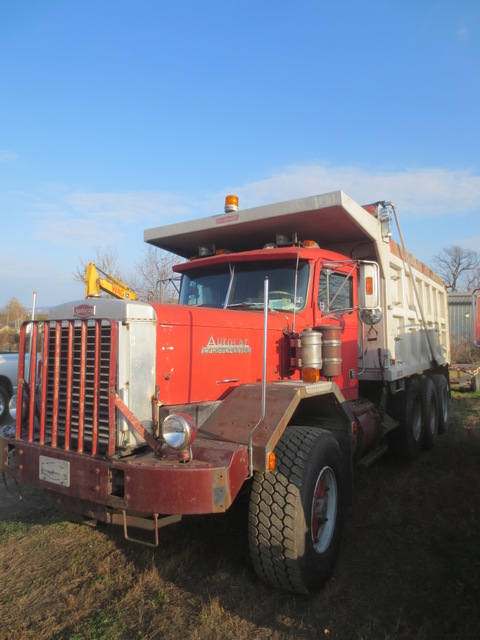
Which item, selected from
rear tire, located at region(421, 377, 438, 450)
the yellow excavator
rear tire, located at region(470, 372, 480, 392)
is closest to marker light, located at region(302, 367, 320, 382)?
the yellow excavator

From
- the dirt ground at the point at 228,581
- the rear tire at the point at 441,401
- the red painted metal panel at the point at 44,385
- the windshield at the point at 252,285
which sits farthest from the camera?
the rear tire at the point at 441,401

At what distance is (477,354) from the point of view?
20.0m

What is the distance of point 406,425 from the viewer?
20.5 feet

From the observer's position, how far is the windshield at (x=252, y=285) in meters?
4.47

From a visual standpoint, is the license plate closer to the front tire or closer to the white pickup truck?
the front tire

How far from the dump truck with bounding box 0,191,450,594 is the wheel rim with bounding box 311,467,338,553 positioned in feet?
0.05

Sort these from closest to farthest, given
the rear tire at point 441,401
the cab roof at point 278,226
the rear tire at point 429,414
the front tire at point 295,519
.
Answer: the front tire at point 295,519, the cab roof at point 278,226, the rear tire at point 429,414, the rear tire at point 441,401

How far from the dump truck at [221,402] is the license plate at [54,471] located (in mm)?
11

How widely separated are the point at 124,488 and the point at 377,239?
4130 mm

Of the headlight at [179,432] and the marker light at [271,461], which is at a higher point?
the headlight at [179,432]

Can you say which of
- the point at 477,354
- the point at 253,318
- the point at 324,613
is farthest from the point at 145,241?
the point at 477,354

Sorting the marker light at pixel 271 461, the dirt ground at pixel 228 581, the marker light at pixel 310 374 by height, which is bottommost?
the dirt ground at pixel 228 581

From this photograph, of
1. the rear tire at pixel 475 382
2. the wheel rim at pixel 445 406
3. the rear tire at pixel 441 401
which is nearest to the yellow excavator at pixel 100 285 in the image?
the rear tire at pixel 441 401

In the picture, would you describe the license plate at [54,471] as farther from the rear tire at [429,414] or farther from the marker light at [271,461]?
the rear tire at [429,414]
